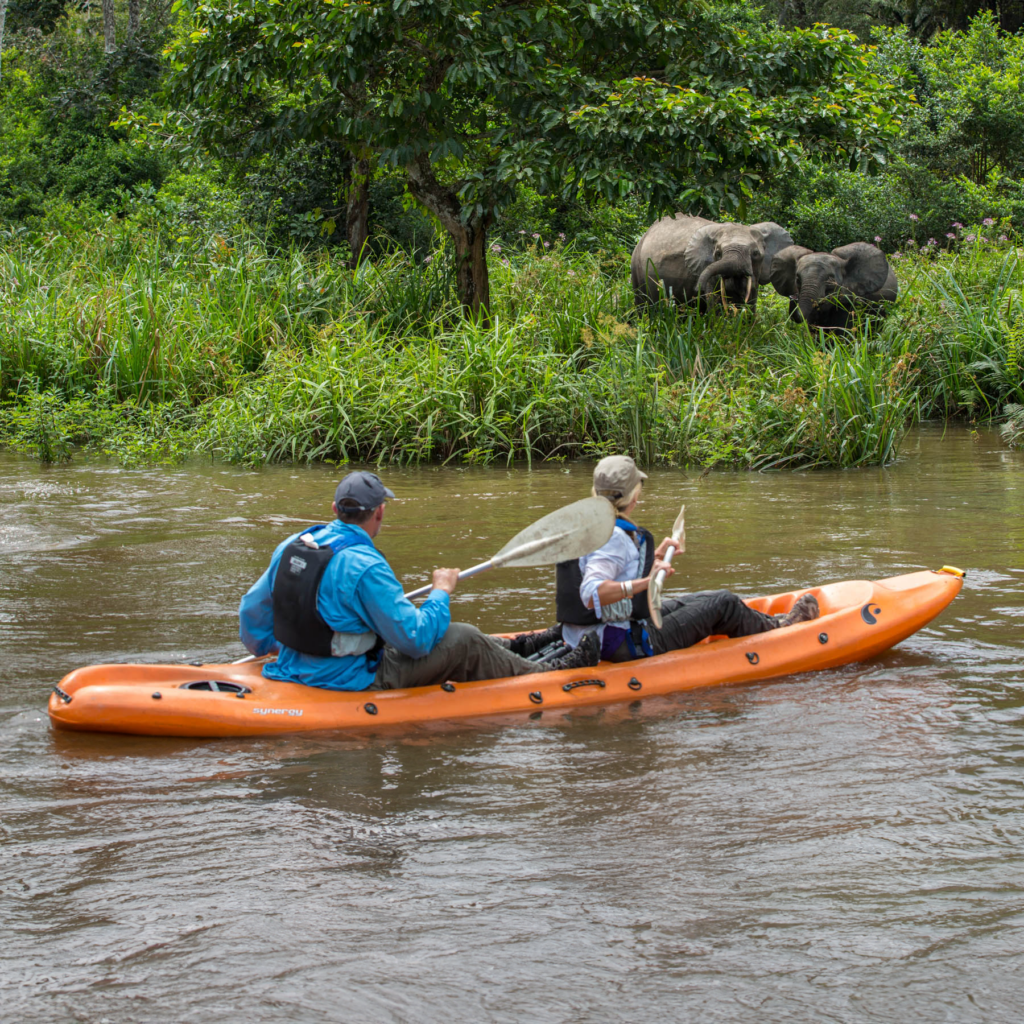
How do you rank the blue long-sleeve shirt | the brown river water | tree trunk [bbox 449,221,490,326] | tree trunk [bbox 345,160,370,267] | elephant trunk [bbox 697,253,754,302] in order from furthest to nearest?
tree trunk [bbox 345,160,370,267] → elephant trunk [bbox 697,253,754,302] → tree trunk [bbox 449,221,490,326] → the blue long-sleeve shirt → the brown river water

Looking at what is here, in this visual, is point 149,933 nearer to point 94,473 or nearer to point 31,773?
point 31,773

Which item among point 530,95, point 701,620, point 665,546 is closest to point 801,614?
point 701,620

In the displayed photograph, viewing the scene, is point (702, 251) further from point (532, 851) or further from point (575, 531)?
point (532, 851)

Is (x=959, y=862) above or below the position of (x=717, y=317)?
below

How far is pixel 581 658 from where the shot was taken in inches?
189

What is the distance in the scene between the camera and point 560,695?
466cm

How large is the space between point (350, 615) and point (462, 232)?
27.3ft

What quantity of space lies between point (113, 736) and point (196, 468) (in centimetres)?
606

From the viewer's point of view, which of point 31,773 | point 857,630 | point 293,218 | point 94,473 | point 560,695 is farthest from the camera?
point 293,218

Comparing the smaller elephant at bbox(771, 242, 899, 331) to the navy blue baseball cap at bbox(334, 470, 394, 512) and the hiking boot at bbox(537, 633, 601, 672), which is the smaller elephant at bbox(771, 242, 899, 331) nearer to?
the hiking boot at bbox(537, 633, 601, 672)

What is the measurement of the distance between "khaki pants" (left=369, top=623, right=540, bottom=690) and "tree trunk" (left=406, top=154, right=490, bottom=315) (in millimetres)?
7454

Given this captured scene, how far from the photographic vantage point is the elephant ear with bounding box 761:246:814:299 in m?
14.0

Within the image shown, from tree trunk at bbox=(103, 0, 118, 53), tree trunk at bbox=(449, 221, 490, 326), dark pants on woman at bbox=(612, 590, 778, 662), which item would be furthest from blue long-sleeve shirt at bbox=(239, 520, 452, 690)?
tree trunk at bbox=(103, 0, 118, 53)

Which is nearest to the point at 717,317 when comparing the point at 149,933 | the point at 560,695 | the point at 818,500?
the point at 818,500
